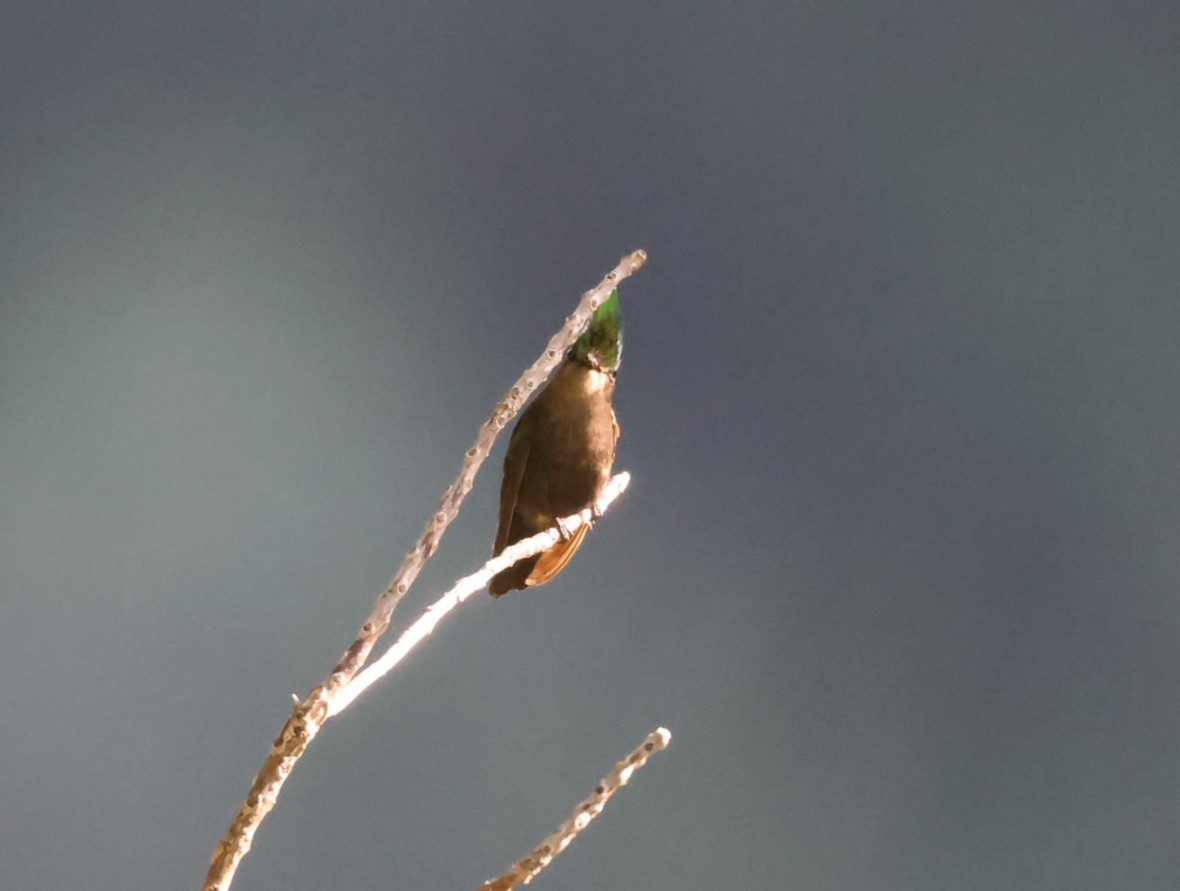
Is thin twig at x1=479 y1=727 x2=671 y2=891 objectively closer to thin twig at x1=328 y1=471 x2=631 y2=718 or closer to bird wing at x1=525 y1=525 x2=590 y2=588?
thin twig at x1=328 y1=471 x2=631 y2=718

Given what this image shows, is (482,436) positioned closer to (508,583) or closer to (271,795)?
(271,795)

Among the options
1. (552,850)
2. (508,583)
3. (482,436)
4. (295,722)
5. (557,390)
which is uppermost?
(557,390)

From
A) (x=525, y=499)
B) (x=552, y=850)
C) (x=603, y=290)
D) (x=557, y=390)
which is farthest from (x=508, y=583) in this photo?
(x=552, y=850)

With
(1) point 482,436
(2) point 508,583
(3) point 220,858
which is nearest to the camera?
(3) point 220,858

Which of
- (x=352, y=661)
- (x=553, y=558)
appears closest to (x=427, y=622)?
(x=352, y=661)

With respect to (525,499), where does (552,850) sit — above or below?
below

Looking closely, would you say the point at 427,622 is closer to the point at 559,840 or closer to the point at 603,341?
the point at 559,840

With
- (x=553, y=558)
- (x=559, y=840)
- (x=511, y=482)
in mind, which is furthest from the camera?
(x=511, y=482)
